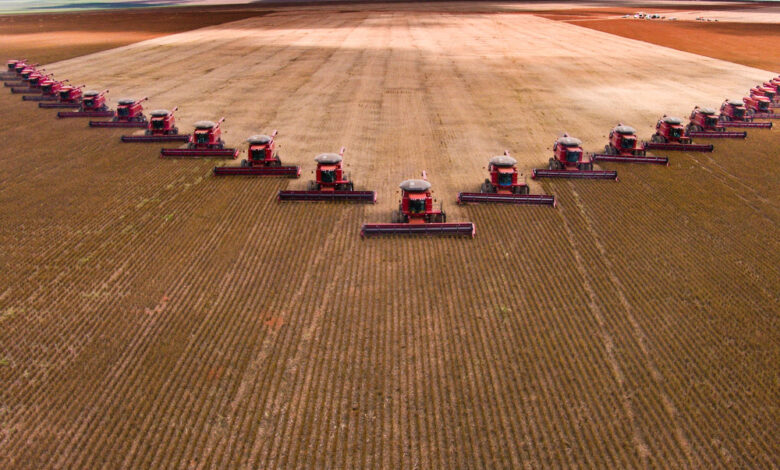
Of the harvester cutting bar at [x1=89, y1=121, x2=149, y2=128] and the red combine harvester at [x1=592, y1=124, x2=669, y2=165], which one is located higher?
the red combine harvester at [x1=592, y1=124, x2=669, y2=165]

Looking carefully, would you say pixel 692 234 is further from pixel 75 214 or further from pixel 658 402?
pixel 75 214

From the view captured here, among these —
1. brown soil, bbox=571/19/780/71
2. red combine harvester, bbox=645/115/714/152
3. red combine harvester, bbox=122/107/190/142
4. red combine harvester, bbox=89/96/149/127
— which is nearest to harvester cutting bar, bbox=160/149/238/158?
red combine harvester, bbox=122/107/190/142

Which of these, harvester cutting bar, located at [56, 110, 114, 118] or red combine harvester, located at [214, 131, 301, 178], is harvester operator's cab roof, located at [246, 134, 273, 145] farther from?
harvester cutting bar, located at [56, 110, 114, 118]

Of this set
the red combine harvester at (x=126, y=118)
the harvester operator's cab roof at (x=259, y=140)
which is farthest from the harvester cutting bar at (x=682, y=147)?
the red combine harvester at (x=126, y=118)

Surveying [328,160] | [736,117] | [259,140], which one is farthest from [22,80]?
[736,117]

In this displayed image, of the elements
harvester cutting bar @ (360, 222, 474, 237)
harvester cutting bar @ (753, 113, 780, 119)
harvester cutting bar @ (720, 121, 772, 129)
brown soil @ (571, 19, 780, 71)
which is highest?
brown soil @ (571, 19, 780, 71)

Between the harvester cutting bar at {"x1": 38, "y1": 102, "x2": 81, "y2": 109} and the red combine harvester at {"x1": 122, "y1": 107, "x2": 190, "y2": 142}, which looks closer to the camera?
the red combine harvester at {"x1": 122, "y1": 107, "x2": 190, "y2": 142}

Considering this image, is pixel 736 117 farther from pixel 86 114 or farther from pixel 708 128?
pixel 86 114

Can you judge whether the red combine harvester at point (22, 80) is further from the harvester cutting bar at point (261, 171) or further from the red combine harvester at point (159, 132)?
the harvester cutting bar at point (261, 171)
